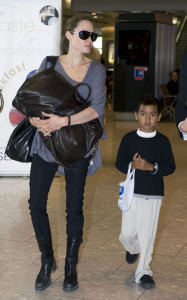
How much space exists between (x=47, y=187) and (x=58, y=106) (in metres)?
0.52

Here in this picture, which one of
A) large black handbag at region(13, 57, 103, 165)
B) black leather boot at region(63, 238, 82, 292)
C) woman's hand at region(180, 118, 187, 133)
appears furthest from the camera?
black leather boot at region(63, 238, 82, 292)

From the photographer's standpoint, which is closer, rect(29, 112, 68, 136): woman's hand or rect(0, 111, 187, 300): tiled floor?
rect(29, 112, 68, 136): woman's hand

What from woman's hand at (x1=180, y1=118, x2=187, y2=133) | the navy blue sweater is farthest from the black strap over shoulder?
woman's hand at (x1=180, y1=118, x2=187, y2=133)

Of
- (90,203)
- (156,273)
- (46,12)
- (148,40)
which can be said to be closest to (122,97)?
(148,40)

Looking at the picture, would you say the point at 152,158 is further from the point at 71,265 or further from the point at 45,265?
the point at 45,265

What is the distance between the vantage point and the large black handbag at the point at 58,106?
350 centimetres

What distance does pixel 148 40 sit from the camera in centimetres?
1642

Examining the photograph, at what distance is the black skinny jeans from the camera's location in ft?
12.1

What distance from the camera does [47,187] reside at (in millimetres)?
3721

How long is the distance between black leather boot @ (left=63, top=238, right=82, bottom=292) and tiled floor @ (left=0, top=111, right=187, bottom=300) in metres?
0.05

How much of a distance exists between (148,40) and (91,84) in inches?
515

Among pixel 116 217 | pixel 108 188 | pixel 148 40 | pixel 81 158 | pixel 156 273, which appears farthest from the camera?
pixel 148 40

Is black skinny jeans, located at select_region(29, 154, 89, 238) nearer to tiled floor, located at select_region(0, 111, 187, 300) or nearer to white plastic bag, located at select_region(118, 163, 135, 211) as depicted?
white plastic bag, located at select_region(118, 163, 135, 211)

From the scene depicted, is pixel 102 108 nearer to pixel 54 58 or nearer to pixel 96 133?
pixel 96 133
